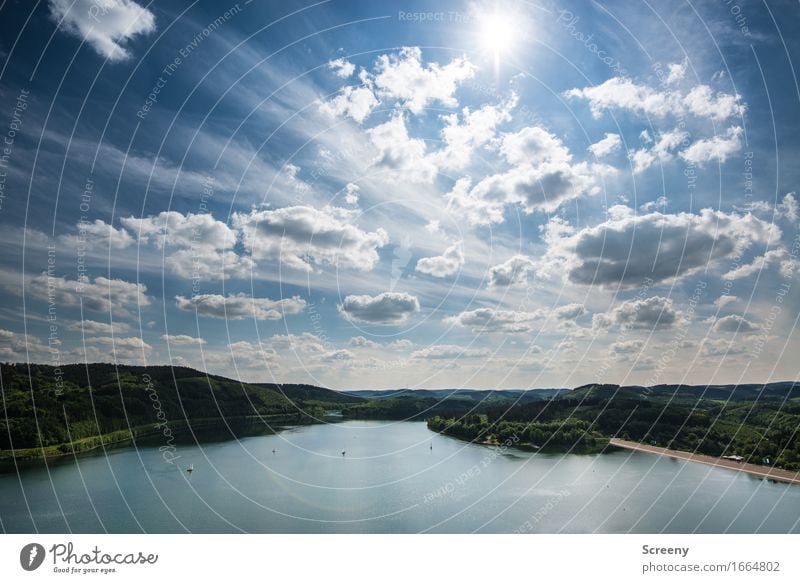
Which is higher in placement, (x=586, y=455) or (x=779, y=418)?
(x=779, y=418)

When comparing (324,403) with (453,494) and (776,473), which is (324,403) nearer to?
(453,494)

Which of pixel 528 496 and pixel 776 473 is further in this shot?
pixel 776 473

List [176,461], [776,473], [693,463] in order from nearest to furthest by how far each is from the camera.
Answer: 1. [776,473]
2. [176,461]
3. [693,463]

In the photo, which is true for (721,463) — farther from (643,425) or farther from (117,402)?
(117,402)

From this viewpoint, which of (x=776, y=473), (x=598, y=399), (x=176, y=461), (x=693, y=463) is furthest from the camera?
(x=598, y=399)
